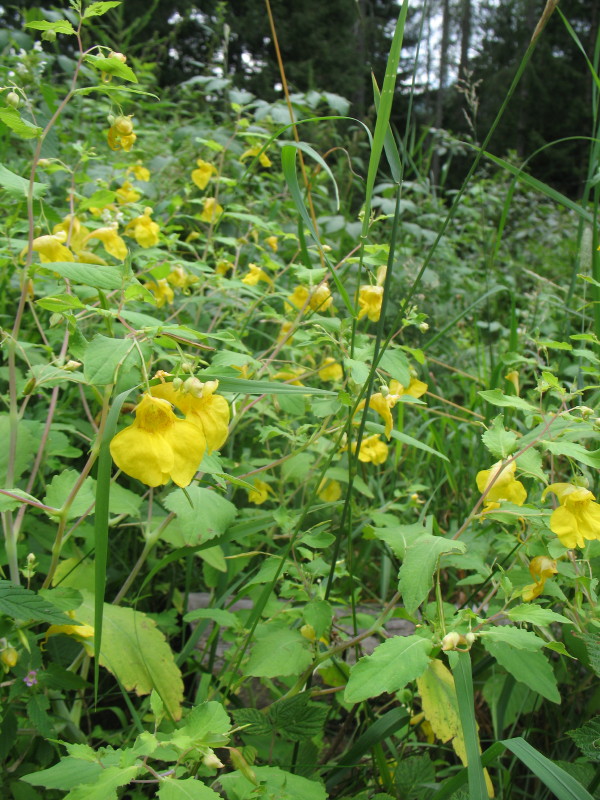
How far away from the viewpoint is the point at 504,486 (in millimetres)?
937

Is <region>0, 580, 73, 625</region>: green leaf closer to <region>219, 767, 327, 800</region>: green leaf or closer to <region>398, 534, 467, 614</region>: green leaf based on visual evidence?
<region>219, 767, 327, 800</region>: green leaf

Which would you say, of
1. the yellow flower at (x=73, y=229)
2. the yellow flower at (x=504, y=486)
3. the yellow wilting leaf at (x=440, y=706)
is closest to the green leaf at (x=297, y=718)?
the yellow wilting leaf at (x=440, y=706)

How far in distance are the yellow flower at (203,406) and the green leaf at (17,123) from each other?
1.30 feet

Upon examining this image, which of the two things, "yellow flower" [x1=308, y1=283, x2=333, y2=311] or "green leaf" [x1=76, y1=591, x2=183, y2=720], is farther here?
"yellow flower" [x1=308, y1=283, x2=333, y2=311]

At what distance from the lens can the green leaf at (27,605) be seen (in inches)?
31.5

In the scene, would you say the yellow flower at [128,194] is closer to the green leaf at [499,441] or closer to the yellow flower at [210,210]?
the yellow flower at [210,210]

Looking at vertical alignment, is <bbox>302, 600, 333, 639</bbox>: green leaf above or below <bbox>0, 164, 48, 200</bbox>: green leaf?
below

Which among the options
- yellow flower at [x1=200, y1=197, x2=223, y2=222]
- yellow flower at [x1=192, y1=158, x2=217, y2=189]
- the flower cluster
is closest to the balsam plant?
the flower cluster

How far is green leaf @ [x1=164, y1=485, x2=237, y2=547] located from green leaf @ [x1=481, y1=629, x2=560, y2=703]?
42cm

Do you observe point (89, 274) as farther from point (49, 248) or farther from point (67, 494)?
point (67, 494)

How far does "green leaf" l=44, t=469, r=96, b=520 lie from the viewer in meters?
1.01

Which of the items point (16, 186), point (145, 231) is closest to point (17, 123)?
point (16, 186)

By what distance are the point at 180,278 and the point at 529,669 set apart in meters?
1.06

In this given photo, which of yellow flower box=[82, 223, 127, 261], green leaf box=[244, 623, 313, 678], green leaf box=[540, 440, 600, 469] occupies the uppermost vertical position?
yellow flower box=[82, 223, 127, 261]
